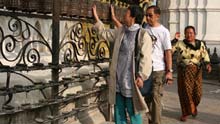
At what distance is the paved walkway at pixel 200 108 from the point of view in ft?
24.7

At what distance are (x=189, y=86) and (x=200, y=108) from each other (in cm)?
139

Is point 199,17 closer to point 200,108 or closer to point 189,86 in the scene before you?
point 200,108

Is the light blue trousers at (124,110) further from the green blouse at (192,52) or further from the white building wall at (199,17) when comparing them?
the white building wall at (199,17)

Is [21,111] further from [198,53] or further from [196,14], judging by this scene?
[196,14]

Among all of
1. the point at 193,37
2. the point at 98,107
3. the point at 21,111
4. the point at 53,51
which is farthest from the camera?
the point at 193,37

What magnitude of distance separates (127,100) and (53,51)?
3.16 feet

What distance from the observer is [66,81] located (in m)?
5.05

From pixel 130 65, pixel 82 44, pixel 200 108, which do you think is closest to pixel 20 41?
pixel 82 44

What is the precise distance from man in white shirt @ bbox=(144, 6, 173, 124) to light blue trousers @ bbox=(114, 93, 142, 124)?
911 millimetres

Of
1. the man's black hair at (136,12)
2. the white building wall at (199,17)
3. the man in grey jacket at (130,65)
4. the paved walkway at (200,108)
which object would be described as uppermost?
the white building wall at (199,17)

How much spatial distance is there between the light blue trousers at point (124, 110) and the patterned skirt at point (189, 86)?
8.48 ft

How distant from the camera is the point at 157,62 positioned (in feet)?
20.3

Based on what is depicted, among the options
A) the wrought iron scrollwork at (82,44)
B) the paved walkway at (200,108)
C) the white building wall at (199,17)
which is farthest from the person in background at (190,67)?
the white building wall at (199,17)

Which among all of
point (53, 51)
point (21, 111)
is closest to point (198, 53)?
point (53, 51)
